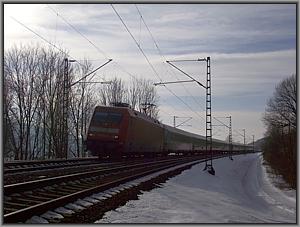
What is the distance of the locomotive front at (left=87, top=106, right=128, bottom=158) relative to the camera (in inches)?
1043

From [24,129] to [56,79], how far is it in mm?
5031

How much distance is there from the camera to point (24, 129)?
3572 centimetres

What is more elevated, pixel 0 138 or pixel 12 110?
pixel 12 110

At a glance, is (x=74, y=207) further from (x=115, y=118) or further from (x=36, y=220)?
(x=115, y=118)

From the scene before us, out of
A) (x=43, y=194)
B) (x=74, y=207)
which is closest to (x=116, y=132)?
(x=43, y=194)

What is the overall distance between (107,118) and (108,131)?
3.07ft

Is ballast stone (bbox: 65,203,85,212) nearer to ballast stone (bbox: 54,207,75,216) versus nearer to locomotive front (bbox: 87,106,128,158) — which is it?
ballast stone (bbox: 54,207,75,216)

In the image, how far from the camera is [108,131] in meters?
26.9

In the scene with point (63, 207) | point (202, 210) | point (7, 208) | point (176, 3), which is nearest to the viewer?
point (176, 3)

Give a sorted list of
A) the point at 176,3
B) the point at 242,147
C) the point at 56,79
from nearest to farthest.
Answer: the point at 176,3 → the point at 56,79 → the point at 242,147

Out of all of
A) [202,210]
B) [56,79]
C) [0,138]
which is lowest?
[202,210]

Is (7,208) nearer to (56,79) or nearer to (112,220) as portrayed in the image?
(112,220)

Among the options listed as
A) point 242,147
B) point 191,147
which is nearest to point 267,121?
point 191,147

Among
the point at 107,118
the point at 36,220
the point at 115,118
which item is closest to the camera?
the point at 36,220
